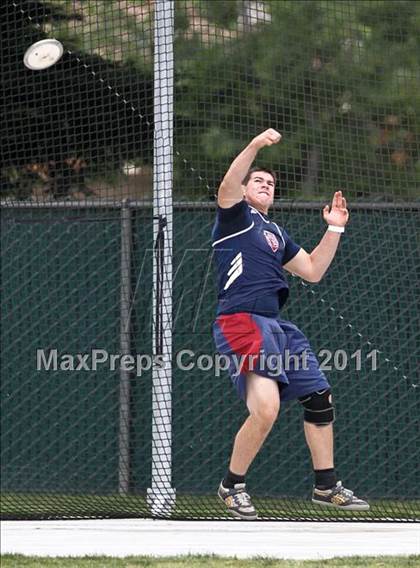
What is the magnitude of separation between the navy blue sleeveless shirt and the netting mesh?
1.63m

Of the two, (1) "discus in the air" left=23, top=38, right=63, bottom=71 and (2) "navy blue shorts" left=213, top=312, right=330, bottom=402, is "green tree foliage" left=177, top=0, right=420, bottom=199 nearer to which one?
(1) "discus in the air" left=23, top=38, right=63, bottom=71

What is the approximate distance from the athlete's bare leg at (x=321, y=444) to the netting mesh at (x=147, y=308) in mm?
1695

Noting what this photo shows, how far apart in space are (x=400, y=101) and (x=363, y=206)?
236 centimetres

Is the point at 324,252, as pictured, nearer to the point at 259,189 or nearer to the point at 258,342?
the point at 259,189

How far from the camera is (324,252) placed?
5512 mm

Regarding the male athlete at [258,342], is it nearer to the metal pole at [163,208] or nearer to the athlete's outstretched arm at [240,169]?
the athlete's outstretched arm at [240,169]

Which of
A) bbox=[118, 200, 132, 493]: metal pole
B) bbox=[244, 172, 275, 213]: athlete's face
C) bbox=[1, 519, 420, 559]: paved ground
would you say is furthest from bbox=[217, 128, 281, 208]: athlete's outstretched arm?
bbox=[118, 200, 132, 493]: metal pole

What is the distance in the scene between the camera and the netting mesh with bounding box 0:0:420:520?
7426 millimetres

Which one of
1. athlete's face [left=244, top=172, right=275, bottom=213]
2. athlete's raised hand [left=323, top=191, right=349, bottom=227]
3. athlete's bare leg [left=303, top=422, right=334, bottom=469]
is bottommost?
athlete's bare leg [left=303, top=422, right=334, bottom=469]

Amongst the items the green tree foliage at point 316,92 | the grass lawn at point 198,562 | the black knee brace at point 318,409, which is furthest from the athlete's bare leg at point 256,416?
the green tree foliage at point 316,92

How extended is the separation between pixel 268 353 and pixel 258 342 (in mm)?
67

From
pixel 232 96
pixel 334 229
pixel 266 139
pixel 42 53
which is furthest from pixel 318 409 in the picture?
pixel 232 96

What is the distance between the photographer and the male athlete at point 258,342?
518 centimetres

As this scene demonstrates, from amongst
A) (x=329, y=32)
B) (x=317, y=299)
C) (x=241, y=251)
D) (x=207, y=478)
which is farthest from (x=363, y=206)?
(x=329, y=32)
